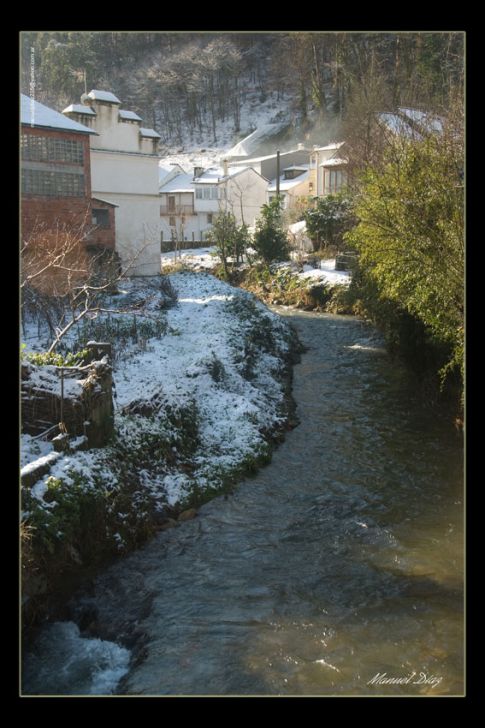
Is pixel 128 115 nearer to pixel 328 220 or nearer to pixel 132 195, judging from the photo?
pixel 132 195

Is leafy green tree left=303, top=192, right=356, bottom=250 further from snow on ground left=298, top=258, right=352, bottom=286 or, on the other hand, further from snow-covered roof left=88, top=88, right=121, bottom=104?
snow-covered roof left=88, top=88, right=121, bottom=104

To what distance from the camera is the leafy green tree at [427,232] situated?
466 inches

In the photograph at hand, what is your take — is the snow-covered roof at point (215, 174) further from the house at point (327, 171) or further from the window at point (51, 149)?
the window at point (51, 149)

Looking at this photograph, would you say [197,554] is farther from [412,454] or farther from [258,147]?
[258,147]

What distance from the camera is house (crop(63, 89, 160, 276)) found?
29391 mm

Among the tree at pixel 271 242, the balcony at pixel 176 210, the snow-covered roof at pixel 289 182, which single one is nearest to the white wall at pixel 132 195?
the tree at pixel 271 242

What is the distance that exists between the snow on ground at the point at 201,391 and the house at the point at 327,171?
21970 millimetres

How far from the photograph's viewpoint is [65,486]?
9203mm

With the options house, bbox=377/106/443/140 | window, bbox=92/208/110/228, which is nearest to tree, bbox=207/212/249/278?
window, bbox=92/208/110/228

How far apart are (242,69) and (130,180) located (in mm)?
21773

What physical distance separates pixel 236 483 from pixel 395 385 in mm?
7228

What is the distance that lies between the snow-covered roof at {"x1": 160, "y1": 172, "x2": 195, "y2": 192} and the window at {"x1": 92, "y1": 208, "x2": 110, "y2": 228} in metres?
29.1
